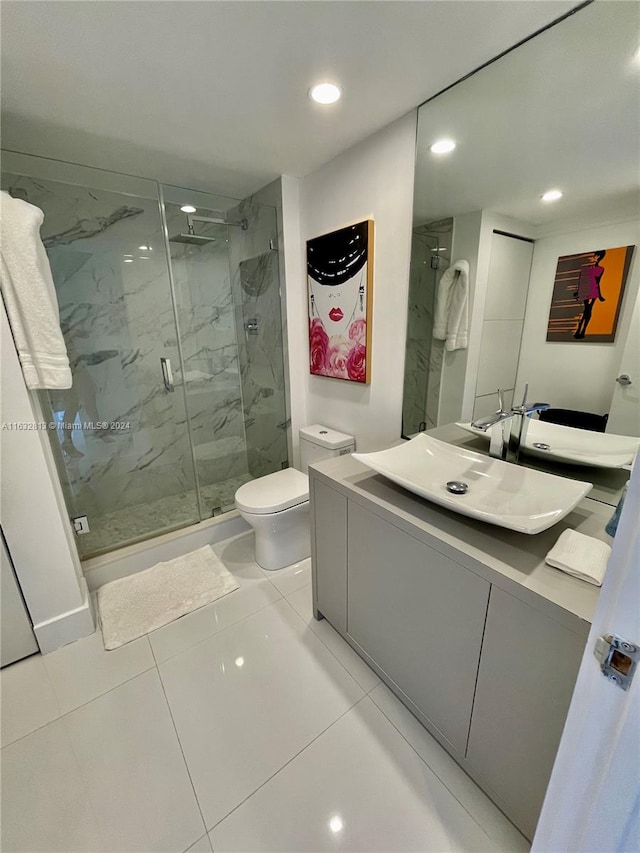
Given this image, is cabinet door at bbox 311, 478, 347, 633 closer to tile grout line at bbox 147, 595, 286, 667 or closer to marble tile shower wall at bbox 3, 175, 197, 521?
tile grout line at bbox 147, 595, 286, 667

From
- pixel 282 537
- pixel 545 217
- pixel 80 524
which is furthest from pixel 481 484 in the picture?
pixel 80 524

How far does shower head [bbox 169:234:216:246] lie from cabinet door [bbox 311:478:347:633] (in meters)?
2.05

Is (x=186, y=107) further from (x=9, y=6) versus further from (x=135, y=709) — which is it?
(x=135, y=709)

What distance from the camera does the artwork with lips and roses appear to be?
1805 mm

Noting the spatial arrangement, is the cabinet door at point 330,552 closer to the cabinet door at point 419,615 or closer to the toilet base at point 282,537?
the cabinet door at point 419,615

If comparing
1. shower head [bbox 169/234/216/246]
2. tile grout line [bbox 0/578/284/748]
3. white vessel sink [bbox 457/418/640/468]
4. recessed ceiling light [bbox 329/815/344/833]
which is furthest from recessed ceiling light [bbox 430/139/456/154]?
recessed ceiling light [bbox 329/815/344/833]

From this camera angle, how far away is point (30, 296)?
1267 millimetres

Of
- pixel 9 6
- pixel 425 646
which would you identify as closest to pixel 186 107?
pixel 9 6

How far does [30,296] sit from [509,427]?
6.15 ft

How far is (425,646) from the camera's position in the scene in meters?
1.09

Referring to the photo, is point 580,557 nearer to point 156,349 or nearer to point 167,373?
point 167,373

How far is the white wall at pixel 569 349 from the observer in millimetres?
1035

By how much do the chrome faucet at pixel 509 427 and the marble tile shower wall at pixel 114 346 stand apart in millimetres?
1947

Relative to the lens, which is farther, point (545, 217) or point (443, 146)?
point (443, 146)
